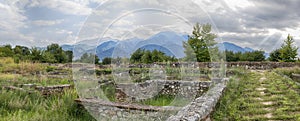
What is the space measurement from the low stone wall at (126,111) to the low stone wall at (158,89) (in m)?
2.27

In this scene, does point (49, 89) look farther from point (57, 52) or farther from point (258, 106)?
point (57, 52)

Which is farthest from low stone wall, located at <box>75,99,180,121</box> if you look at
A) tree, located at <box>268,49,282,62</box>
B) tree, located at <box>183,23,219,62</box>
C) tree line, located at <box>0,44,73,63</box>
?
tree, located at <box>268,49,282,62</box>

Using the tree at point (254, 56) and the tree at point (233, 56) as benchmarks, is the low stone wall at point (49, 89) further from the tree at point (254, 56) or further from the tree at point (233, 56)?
the tree at point (233, 56)

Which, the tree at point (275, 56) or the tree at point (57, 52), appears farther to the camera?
the tree at point (57, 52)

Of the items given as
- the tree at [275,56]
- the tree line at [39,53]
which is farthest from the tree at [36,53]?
the tree at [275,56]

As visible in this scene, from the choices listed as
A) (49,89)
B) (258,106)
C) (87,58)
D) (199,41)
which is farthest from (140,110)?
(49,89)

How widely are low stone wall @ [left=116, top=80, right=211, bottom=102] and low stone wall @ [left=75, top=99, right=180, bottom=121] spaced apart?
227cm

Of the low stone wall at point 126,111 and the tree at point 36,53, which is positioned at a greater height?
the tree at point 36,53

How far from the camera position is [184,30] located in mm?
6305

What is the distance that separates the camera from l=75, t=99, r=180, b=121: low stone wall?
18.9 feet

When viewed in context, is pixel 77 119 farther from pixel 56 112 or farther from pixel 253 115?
pixel 253 115

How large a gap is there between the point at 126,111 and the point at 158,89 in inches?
175

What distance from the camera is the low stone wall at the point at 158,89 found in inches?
352

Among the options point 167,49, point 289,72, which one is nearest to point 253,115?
point 167,49
